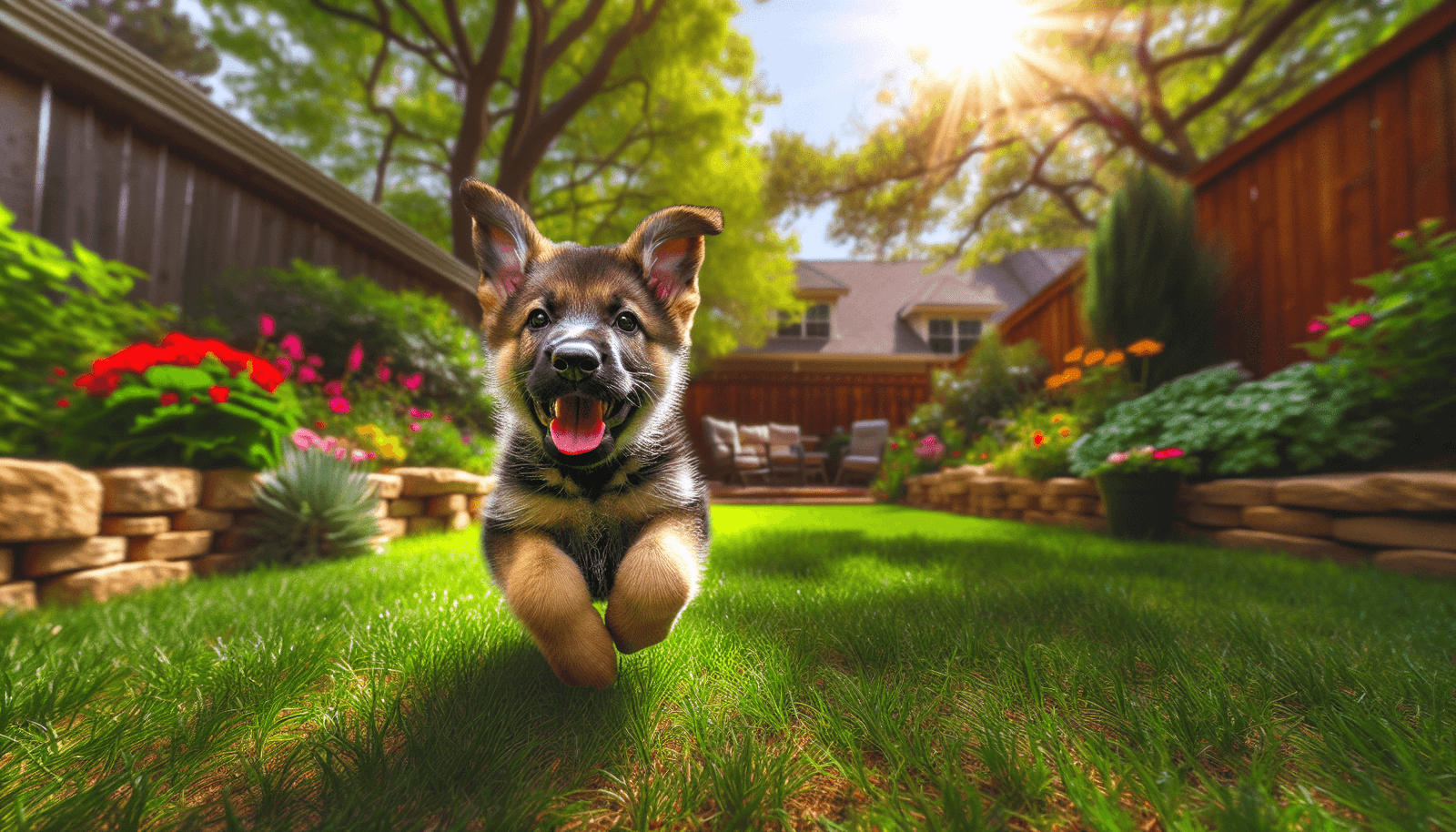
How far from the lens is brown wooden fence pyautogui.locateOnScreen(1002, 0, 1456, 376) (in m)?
4.17

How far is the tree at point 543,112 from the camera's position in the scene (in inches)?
410

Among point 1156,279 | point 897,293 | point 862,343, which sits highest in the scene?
point 897,293

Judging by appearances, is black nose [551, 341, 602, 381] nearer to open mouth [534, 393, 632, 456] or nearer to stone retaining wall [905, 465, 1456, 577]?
Answer: open mouth [534, 393, 632, 456]

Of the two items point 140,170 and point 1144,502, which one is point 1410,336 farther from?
point 140,170

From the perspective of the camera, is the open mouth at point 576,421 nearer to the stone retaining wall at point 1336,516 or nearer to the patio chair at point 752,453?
the stone retaining wall at point 1336,516

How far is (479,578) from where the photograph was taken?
9.81ft

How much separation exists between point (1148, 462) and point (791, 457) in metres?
10.3

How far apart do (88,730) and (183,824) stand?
72cm

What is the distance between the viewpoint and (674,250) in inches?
71.8

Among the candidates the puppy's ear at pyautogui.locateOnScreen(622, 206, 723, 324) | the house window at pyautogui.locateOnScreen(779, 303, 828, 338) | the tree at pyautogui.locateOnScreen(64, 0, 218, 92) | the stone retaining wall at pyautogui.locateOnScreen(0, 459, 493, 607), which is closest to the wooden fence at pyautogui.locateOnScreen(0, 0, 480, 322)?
the stone retaining wall at pyautogui.locateOnScreen(0, 459, 493, 607)

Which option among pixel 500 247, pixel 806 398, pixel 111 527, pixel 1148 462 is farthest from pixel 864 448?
pixel 500 247

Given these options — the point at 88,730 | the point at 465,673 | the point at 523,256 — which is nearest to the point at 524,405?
the point at 523,256

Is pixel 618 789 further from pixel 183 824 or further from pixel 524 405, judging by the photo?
pixel 524 405

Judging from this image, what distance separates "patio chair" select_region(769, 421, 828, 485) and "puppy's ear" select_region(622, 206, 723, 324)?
39.8 ft
